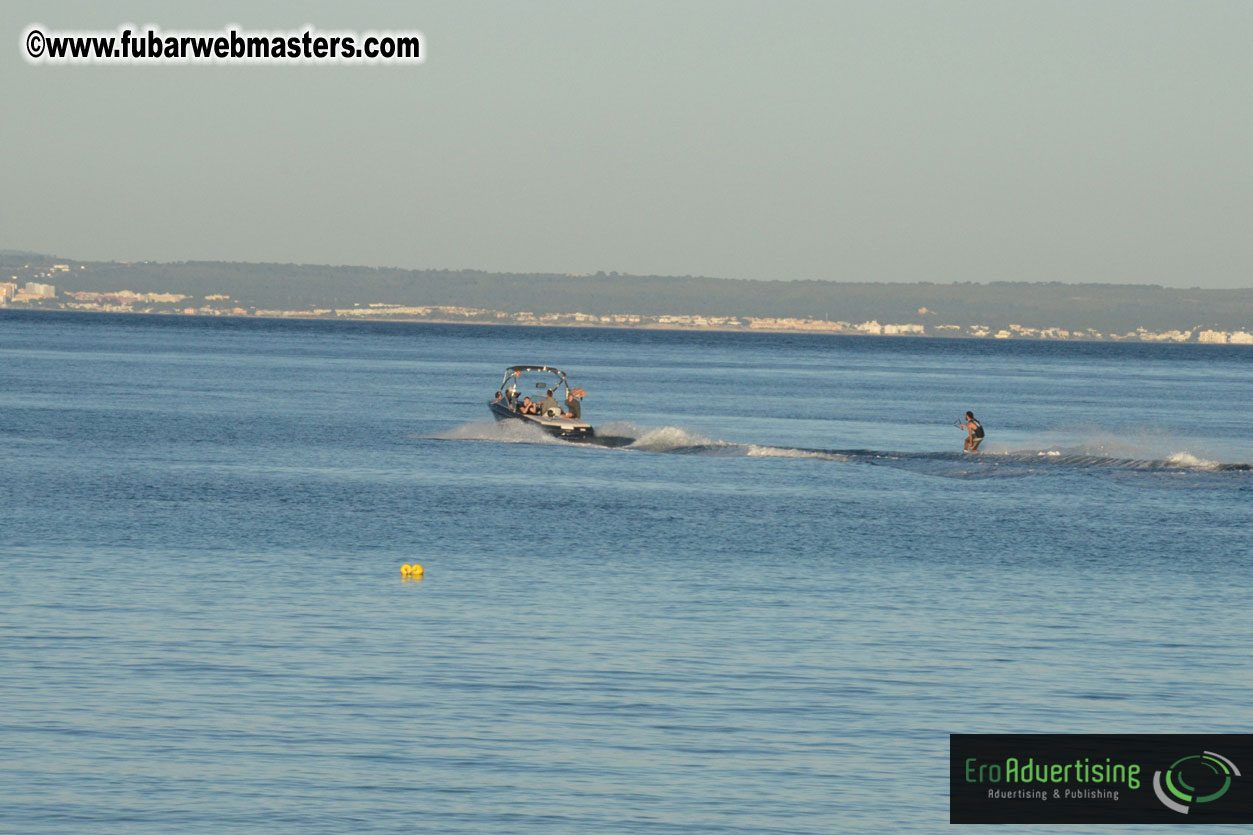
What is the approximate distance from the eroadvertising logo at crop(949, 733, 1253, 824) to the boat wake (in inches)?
1372

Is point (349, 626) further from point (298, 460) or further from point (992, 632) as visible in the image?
point (298, 460)

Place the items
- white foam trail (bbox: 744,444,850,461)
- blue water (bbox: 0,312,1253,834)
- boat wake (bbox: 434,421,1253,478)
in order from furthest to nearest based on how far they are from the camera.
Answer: white foam trail (bbox: 744,444,850,461)
boat wake (bbox: 434,421,1253,478)
blue water (bbox: 0,312,1253,834)

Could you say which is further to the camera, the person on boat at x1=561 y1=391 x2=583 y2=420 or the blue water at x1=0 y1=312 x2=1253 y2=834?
the person on boat at x1=561 y1=391 x2=583 y2=420

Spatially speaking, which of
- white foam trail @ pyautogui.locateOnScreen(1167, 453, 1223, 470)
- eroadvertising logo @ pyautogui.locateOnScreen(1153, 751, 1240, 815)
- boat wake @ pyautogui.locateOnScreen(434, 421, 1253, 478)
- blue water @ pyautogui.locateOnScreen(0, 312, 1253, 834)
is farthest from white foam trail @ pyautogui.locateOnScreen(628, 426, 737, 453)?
eroadvertising logo @ pyautogui.locateOnScreen(1153, 751, 1240, 815)

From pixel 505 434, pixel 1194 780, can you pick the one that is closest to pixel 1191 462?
pixel 505 434

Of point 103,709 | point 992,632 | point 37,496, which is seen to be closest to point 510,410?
point 37,496

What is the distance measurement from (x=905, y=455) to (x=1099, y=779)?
4272 centimetres

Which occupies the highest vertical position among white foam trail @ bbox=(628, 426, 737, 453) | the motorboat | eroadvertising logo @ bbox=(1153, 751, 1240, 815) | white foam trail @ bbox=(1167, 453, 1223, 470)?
the motorboat

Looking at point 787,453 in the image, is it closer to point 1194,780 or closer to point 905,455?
point 905,455

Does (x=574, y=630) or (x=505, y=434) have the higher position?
(x=505, y=434)

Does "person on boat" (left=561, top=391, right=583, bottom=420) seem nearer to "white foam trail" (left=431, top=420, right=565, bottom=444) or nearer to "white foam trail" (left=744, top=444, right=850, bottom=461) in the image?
"white foam trail" (left=431, top=420, right=565, bottom=444)

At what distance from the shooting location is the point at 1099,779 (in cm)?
1636

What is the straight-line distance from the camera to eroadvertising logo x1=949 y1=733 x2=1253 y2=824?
50.6 ft

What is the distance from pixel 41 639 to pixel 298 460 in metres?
30.8
